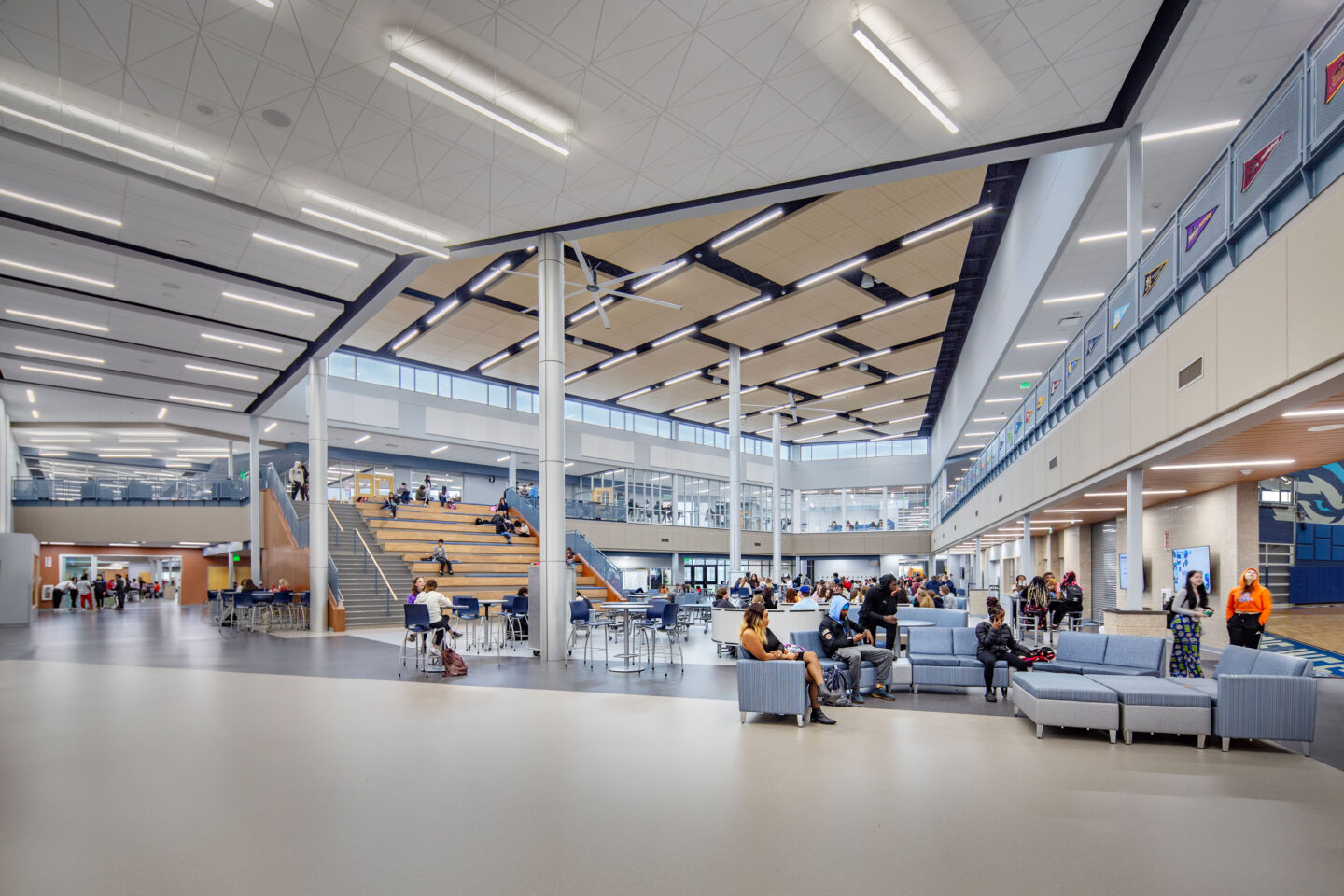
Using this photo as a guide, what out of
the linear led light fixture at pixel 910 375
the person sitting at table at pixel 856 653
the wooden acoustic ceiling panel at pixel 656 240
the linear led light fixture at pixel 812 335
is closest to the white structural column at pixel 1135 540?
the person sitting at table at pixel 856 653

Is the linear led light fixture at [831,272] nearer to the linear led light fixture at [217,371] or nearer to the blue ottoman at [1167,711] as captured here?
the blue ottoman at [1167,711]

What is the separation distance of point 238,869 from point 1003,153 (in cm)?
1040

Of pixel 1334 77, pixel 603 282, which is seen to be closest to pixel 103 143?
pixel 603 282

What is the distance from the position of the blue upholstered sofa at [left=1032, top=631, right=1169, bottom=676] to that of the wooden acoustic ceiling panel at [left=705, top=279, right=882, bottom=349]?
12.6 meters

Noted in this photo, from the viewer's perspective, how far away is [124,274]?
12820 millimetres

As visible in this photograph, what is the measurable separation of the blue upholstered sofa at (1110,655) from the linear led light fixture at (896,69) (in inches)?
240

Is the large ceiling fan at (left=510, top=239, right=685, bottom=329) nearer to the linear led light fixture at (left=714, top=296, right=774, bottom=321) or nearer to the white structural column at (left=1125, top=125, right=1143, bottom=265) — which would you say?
the linear led light fixture at (left=714, top=296, right=774, bottom=321)

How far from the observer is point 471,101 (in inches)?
325

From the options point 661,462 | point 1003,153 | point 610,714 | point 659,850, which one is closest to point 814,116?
point 1003,153

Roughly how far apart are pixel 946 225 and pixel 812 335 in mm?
7830

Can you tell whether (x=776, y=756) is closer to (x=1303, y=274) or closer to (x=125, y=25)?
(x=1303, y=274)

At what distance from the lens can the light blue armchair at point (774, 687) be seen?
22.3 feet

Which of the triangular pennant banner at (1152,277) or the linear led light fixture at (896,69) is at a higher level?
the linear led light fixture at (896,69)

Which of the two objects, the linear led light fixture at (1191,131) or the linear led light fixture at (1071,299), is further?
the linear led light fixture at (1071,299)
